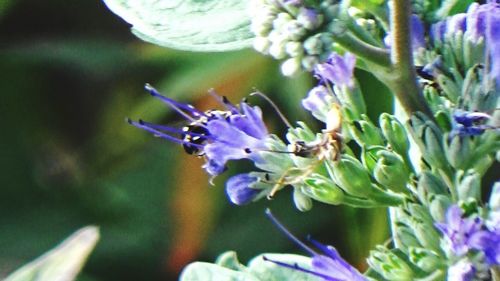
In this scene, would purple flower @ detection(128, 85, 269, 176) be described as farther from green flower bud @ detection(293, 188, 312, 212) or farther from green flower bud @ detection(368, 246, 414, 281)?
green flower bud @ detection(368, 246, 414, 281)

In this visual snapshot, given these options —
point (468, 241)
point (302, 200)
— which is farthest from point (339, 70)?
point (468, 241)

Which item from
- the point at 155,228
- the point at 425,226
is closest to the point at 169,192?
the point at 155,228

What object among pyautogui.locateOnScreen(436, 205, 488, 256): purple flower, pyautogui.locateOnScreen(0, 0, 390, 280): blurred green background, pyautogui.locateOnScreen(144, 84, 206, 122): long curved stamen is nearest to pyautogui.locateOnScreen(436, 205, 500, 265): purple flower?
pyautogui.locateOnScreen(436, 205, 488, 256): purple flower

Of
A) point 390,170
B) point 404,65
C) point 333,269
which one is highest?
point 404,65

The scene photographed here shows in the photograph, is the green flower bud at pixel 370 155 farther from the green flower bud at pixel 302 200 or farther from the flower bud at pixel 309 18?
the flower bud at pixel 309 18

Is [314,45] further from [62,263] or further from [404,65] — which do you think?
[62,263]

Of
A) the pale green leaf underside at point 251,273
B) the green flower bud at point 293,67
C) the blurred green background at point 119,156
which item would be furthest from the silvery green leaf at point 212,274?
the blurred green background at point 119,156
